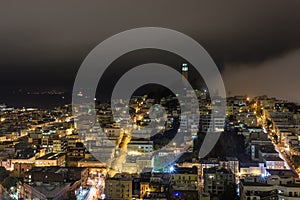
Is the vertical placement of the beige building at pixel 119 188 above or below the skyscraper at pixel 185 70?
below

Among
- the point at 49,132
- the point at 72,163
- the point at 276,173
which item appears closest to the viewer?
the point at 276,173

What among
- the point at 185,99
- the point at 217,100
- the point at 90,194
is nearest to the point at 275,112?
the point at 217,100

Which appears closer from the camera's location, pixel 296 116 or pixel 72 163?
pixel 72 163

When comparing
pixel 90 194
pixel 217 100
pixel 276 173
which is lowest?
pixel 90 194

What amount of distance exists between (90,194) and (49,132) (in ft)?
19.2

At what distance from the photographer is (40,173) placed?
5.99 metres

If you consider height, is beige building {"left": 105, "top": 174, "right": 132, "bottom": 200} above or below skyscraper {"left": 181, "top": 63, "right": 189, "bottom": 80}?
below

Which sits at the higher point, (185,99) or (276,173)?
(185,99)

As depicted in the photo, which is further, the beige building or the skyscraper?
the skyscraper

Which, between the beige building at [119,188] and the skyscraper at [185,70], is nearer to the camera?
the beige building at [119,188]

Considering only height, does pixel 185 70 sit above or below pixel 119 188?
above

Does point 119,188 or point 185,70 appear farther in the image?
point 185,70

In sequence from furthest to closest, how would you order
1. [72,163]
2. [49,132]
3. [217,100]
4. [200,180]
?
1. [217,100]
2. [49,132]
3. [72,163]
4. [200,180]

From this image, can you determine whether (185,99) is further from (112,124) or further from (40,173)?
(40,173)
